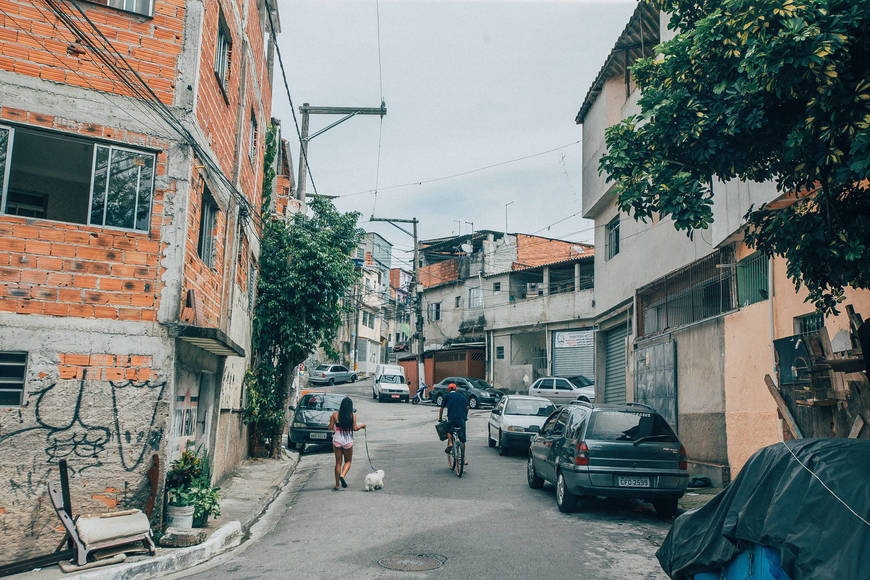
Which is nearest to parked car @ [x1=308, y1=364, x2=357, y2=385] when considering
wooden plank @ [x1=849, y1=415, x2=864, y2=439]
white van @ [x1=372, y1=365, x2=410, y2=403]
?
white van @ [x1=372, y1=365, x2=410, y2=403]

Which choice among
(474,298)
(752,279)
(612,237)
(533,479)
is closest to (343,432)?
(533,479)

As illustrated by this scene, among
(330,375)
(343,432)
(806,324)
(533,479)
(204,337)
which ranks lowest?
(533,479)

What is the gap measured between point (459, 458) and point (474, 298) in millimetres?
30754

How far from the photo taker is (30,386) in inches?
298

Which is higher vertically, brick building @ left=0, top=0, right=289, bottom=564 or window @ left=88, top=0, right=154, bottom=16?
window @ left=88, top=0, right=154, bottom=16

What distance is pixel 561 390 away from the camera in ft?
98.5

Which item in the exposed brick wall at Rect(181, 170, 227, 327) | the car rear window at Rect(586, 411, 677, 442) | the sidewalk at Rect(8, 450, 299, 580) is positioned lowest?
the sidewalk at Rect(8, 450, 299, 580)

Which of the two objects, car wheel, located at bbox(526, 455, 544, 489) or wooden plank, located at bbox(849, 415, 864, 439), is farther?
car wheel, located at bbox(526, 455, 544, 489)

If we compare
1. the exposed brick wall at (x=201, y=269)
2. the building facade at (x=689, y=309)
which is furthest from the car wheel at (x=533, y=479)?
the exposed brick wall at (x=201, y=269)

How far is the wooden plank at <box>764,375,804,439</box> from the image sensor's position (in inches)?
381

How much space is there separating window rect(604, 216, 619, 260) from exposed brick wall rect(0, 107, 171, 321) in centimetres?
1472

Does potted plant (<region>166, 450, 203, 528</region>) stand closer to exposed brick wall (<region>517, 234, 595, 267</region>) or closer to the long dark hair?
the long dark hair

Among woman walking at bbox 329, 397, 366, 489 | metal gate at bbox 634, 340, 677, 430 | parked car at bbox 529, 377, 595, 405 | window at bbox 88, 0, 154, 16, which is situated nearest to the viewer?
window at bbox 88, 0, 154, 16

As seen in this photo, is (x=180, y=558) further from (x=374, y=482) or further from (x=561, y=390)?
(x=561, y=390)
